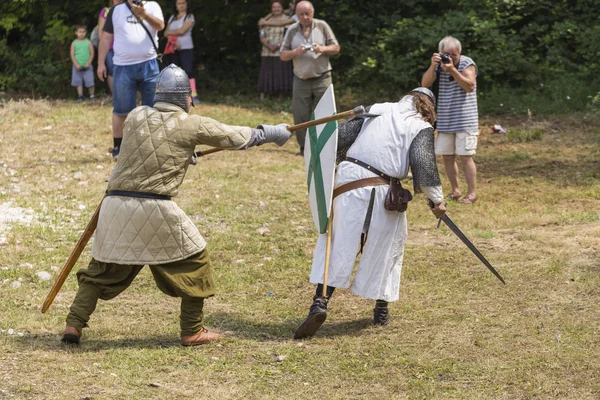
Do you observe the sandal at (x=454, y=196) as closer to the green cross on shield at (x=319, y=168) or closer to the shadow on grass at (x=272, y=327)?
the shadow on grass at (x=272, y=327)

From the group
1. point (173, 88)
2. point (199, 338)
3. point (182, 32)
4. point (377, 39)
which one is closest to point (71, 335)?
point (199, 338)

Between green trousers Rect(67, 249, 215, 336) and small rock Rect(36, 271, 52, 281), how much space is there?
1513mm

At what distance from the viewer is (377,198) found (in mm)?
5984

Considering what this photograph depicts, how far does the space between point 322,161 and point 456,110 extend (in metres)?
3.85

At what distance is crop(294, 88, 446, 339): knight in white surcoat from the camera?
5.95 metres

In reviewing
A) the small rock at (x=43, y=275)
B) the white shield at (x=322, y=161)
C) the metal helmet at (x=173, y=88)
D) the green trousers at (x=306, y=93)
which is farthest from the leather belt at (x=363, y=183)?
the green trousers at (x=306, y=93)

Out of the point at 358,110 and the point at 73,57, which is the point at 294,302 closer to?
the point at 358,110

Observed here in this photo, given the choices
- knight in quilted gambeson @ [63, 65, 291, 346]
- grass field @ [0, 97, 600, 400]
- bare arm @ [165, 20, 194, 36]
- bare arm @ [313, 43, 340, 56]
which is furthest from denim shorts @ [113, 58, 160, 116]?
knight in quilted gambeson @ [63, 65, 291, 346]

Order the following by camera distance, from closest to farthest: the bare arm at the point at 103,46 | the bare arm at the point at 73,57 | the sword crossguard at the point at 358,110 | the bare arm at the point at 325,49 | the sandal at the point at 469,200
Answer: the sword crossguard at the point at 358,110 < the sandal at the point at 469,200 < the bare arm at the point at 103,46 < the bare arm at the point at 325,49 < the bare arm at the point at 73,57

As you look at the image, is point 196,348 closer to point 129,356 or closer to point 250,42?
point 129,356

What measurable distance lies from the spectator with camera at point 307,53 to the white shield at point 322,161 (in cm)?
467

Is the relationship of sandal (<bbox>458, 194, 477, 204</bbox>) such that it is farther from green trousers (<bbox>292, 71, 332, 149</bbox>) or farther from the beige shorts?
green trousers (<bbox>292, 71, 332, 149</bbox>)

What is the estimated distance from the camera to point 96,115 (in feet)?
43.3

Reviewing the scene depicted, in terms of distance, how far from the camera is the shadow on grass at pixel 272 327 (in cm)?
616
